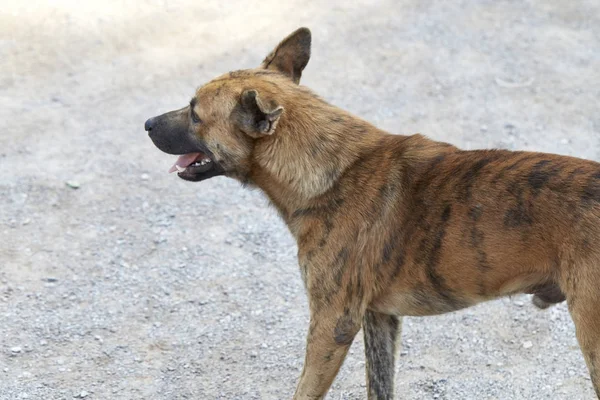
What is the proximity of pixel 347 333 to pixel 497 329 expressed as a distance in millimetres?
1888

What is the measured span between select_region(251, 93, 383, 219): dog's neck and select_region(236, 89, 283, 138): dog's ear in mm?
87

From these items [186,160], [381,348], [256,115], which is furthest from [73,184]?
[381,348]

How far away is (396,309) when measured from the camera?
15.7 ft

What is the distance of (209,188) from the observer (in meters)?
7.52

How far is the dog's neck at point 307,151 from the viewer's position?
4680 mm

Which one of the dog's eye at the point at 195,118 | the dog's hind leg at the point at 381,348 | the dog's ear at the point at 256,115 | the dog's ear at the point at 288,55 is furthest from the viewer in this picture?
the dog's ear at the point at 288,55

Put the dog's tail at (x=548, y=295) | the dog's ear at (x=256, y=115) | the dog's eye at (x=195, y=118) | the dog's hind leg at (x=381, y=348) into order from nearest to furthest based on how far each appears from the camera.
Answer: the dog's tail at (x=548, y=295) < the dog's ear at (x=256, y=115) < the dog's eye at (x=195, y=118) < the dog's hind leg at (x=381, y=348)

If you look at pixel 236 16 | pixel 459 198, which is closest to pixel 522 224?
pixel 459 198

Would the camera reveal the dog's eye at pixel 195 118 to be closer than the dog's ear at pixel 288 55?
Yes

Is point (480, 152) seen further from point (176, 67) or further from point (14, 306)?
point (176, 67)

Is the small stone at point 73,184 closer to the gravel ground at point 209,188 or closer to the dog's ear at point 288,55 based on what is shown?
the gravel ground at point 209,188

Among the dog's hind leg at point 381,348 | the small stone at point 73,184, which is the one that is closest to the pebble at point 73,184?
the small stone at point 73,184

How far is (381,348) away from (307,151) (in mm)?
1335

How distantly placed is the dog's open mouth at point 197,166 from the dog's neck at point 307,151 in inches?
10.0
